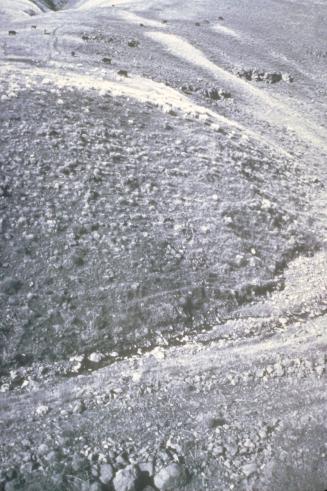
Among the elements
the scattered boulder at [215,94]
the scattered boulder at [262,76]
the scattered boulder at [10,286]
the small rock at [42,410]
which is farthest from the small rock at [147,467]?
the scattered boulder at [262,76]

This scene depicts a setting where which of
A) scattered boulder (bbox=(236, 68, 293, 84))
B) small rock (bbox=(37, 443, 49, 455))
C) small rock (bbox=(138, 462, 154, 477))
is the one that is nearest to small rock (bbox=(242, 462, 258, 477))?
small rock (bbox=(138, 462, 154, 477))

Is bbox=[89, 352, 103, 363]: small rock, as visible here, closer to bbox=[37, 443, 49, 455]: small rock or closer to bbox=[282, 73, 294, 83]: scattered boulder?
bbox=[37, 443, 49, 455]: small rock

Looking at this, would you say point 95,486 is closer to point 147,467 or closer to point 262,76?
point 147,467

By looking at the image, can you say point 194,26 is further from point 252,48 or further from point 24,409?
point 24,409

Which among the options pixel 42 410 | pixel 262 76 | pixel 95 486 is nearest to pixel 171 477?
pixel 95 486

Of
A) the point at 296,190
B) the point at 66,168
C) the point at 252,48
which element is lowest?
the point at 296,190

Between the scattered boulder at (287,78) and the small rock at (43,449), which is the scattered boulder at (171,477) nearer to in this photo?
the small rock at (43,449)

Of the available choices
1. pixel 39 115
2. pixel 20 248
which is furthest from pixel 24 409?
pixel 39 115
